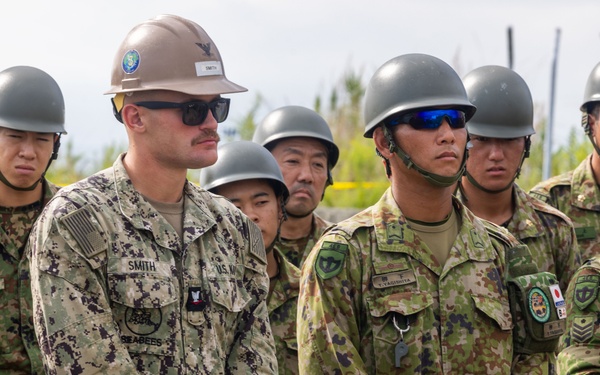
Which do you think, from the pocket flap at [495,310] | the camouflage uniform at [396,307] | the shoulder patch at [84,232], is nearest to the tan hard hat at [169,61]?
the shoulder patch at [84,232]

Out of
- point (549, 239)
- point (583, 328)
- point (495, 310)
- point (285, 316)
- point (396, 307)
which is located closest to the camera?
point (396, 307)

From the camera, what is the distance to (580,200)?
8.12 meters

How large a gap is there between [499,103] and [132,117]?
3433mm

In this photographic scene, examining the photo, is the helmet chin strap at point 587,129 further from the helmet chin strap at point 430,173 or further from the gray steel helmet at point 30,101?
the gray steel helmet at point 30,101

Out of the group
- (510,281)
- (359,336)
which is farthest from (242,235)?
(510,281)

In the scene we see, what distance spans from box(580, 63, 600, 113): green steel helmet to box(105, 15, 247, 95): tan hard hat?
394 centimetres

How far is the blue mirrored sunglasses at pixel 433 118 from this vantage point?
5605mm

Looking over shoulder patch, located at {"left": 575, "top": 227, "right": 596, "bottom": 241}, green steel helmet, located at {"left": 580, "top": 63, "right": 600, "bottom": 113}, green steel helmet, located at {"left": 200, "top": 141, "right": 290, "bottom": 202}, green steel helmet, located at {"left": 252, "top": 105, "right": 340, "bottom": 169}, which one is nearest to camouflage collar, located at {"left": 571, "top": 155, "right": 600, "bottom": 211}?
shoulder patch, located at {"left": 575, "top": 227, "right": 596, "bottom": 241}

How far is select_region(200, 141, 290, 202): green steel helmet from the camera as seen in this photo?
24.2ft

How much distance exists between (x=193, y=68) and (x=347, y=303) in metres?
1.29

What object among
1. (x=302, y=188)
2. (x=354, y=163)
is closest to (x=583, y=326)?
(x=302, y=188)

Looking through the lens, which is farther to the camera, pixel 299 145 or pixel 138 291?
pixel 299 145

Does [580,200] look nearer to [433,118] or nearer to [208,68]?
[433,118]

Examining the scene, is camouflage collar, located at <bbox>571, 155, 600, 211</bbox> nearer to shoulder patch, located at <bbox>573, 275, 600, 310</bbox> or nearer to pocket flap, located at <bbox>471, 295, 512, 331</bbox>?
shoulder patch, located at <bbox>573, 275, 600, 310</bbox>
